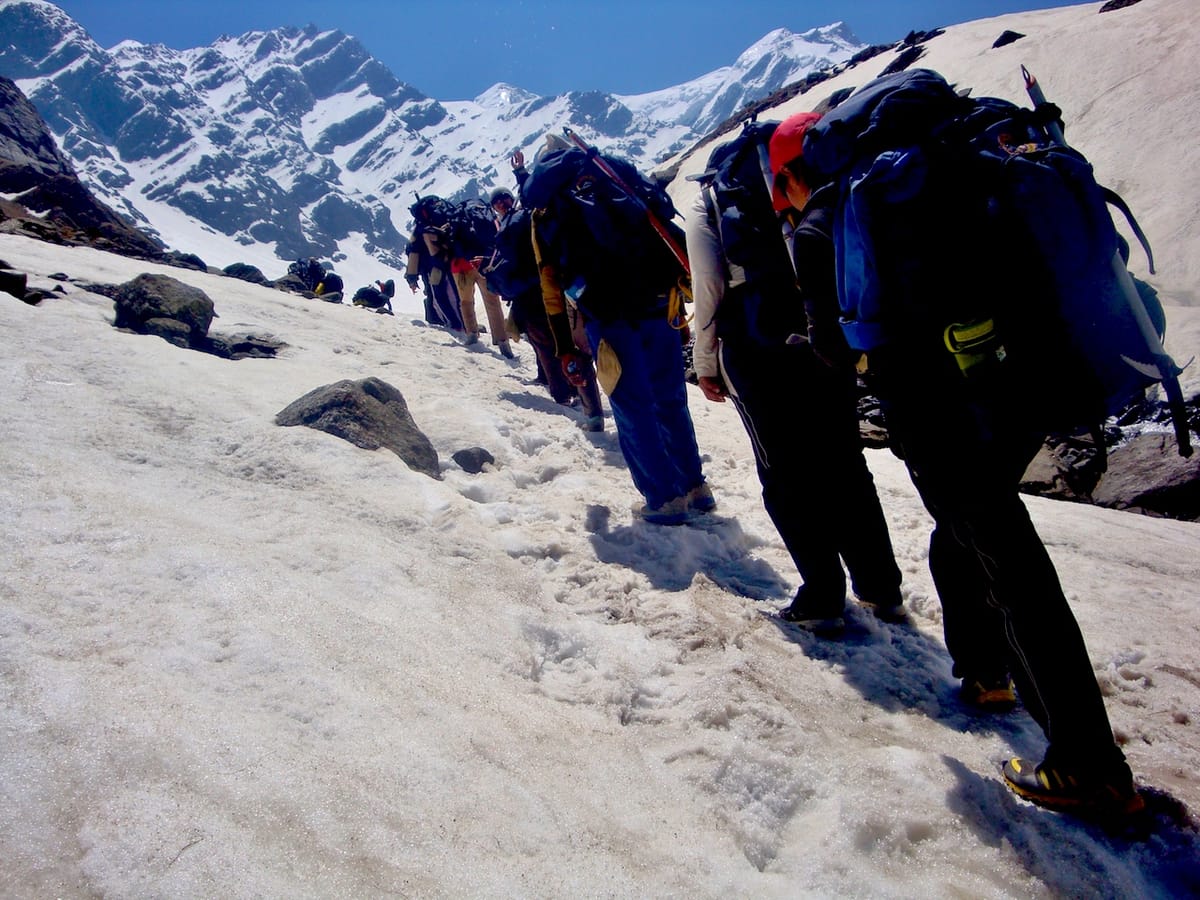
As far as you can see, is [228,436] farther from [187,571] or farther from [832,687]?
[832,687]

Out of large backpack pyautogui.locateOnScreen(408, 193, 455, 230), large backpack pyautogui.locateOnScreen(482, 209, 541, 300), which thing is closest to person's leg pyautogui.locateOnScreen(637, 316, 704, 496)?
large backpack pyautogui.locateOnScreen(482, 209, 541, 300)

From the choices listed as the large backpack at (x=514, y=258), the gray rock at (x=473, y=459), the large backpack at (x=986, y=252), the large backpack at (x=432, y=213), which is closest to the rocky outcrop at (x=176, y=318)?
the large backpack at (x=514, y=258)

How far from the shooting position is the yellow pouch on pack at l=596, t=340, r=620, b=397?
429 centimetres

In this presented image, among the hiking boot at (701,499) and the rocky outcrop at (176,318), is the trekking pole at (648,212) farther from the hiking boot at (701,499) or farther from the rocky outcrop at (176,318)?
the rocky outcrop at (176,318)

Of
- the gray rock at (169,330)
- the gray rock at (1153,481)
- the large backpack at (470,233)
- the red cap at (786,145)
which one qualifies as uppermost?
the large backpack at (470,233)

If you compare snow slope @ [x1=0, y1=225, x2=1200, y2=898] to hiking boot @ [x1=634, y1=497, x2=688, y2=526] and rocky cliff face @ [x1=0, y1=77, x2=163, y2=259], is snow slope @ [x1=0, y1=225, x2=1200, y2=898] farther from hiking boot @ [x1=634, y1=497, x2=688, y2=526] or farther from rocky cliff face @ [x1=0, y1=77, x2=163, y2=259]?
rocky cliff face @ [x1=0, y1=77, x2=163, y2=259]

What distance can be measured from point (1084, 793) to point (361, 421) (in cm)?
410

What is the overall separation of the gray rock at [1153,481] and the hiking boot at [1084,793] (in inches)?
172

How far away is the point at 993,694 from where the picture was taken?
246 cm

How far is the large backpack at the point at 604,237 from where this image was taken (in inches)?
167

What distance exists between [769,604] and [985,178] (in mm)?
2131

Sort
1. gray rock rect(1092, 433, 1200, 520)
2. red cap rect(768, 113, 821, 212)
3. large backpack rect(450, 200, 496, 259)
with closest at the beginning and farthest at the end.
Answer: red cap rect(768, 113, 821, 212) → gray rock rect(1092, 433, 1200, 520) → large backpack rect(450, 200, 496, 259)

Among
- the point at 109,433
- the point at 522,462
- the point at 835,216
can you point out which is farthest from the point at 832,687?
the point at 109,433

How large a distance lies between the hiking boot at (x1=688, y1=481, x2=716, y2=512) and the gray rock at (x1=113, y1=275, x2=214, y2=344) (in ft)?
17.0
